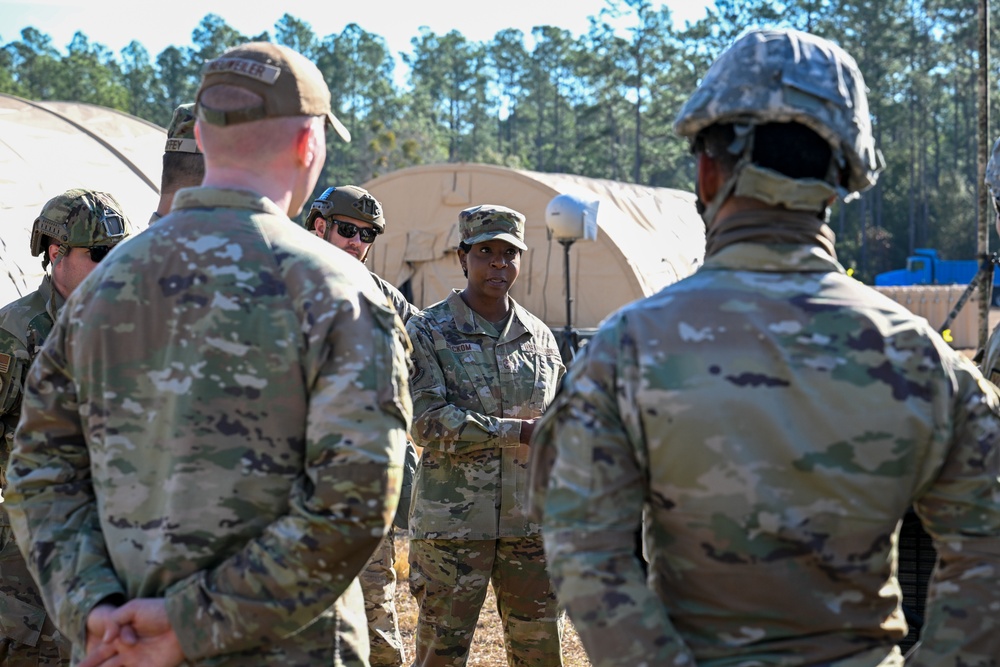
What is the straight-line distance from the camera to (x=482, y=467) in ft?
14.0

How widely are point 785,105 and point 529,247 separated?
14.8 meters

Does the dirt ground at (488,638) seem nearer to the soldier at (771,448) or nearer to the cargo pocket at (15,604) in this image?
the cargo pocket at (15,604)

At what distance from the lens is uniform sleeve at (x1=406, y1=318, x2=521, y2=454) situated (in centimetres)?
411

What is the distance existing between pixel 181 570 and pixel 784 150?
132 centimetres

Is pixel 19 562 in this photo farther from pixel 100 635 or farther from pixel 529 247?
pixel 529 247

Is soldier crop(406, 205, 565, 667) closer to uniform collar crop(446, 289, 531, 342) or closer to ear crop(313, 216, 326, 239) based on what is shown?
uniform collar crop(446, 289, 531, 342)

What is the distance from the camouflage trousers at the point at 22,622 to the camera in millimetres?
3602

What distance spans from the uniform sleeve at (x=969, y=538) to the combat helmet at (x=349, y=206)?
345cm

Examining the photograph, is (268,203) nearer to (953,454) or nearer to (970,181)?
(953,454)

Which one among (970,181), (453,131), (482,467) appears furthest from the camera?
(453,131)

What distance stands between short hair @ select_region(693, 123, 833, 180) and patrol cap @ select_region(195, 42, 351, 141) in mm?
771

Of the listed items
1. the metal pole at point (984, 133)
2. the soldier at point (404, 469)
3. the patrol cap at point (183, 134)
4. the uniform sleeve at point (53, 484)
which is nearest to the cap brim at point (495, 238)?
the soldier at point (404, 469)

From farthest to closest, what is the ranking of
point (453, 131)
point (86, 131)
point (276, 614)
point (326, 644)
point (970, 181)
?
point (453, 131) < point (970, 181) < point (86, 131) < point (326, 644) < point (276, 614)

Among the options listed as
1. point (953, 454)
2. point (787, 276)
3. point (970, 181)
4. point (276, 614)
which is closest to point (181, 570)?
point (276, 614)
